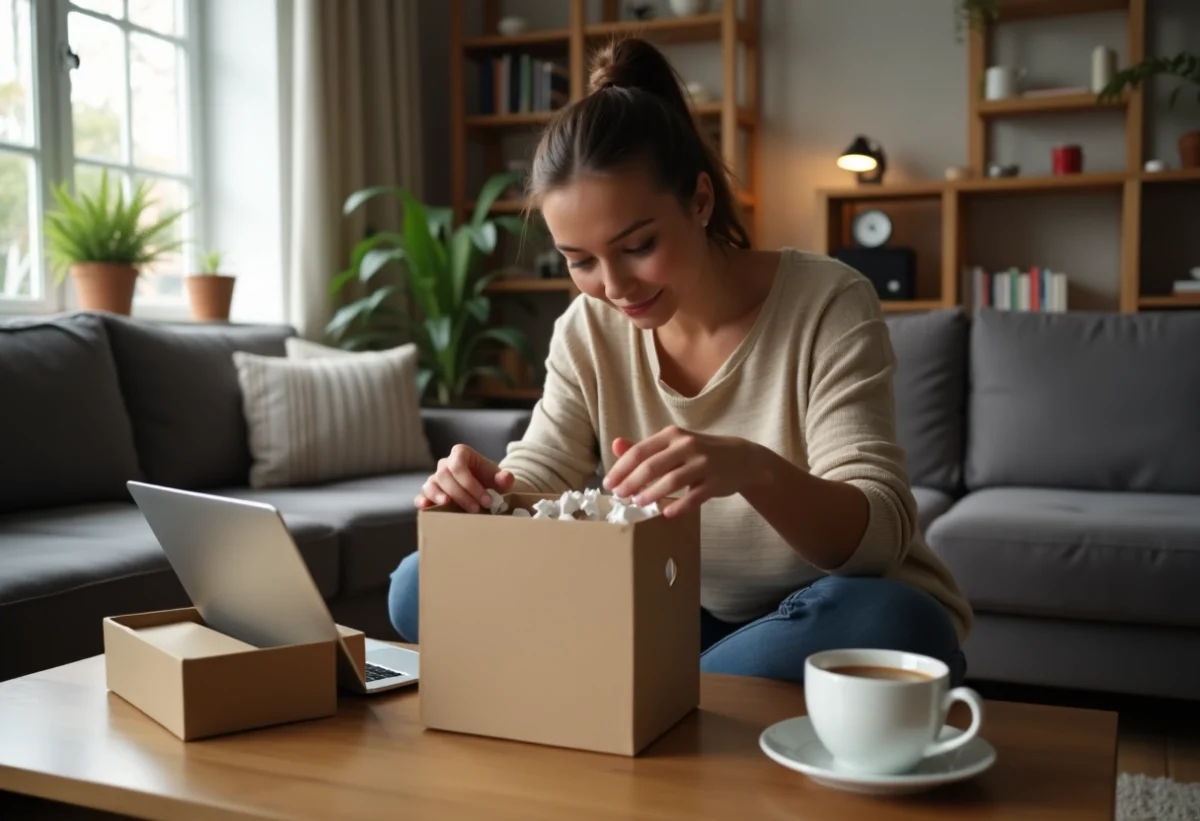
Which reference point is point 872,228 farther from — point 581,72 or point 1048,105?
point 581,72

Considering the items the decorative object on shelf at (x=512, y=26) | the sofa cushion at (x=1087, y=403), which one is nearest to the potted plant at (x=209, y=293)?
the decorative object on shelf at (x=512, y=26)

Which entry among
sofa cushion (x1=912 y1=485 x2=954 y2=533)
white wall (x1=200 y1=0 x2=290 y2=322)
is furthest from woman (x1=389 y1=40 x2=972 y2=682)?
white wall (x1=200 y1=0 x2=290 y2=322)

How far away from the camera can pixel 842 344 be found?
1.36m

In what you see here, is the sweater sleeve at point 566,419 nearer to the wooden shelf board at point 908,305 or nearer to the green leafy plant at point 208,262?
the green leafy plant at point 208,262

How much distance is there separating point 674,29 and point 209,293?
1.91m

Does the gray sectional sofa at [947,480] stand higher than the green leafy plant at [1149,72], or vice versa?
the green leafy plant at [1149,72]

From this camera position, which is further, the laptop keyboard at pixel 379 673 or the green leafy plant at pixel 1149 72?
the green leafy plant at pixel 1149 72

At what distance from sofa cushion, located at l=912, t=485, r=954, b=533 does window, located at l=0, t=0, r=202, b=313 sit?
2.05m

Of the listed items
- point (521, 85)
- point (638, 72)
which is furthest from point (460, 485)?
point (521, 85)

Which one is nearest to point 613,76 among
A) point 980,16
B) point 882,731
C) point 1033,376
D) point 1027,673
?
point 882,731

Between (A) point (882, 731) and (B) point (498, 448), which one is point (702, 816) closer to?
(A) point (882, 731)

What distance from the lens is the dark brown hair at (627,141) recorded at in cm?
126

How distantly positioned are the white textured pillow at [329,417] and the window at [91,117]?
665 mm

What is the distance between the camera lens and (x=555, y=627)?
2.97 ft
